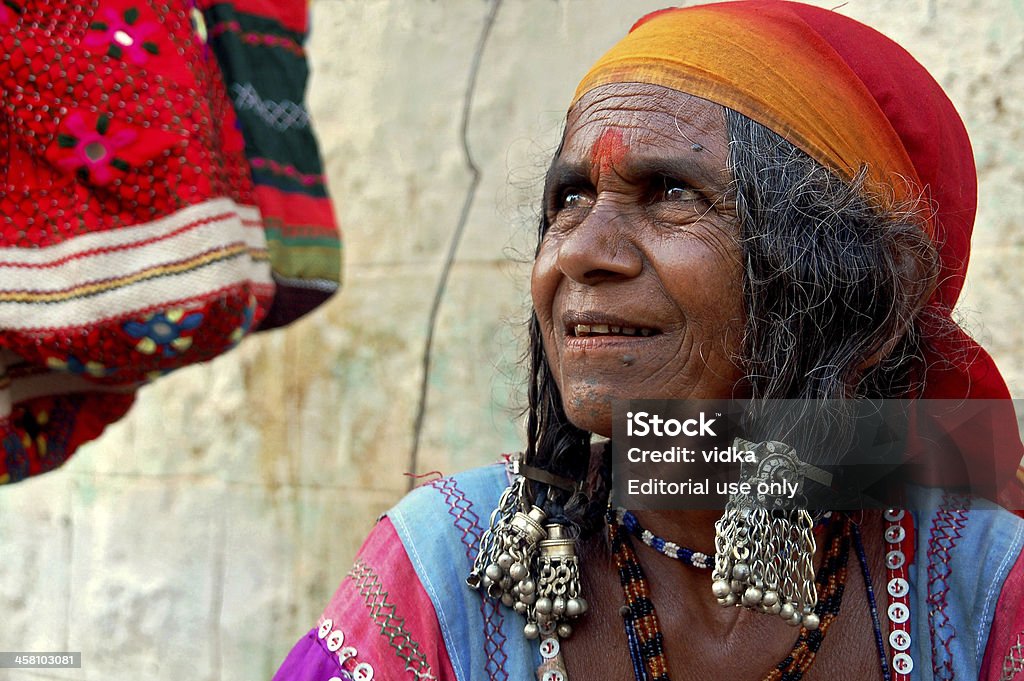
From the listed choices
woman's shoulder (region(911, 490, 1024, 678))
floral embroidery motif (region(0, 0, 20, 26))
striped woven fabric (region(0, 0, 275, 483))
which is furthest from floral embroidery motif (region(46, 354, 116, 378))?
woman's shoulder (region(911, 490, 1024, 678))

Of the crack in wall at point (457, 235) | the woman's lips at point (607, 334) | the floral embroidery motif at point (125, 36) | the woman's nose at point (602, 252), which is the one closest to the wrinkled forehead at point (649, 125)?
the woman's nose at point (602, 252)

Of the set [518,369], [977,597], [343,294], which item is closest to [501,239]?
[343,294]

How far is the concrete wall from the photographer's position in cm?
299

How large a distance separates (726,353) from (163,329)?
2.96 feet

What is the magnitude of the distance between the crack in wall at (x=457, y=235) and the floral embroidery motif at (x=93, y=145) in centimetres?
153

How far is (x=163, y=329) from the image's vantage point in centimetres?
164

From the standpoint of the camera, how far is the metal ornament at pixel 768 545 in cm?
149

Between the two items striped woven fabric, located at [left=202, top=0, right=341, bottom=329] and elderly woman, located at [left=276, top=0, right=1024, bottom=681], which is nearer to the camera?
elderly woman, located at [left=276, top=0, right=1024, bottom=681]

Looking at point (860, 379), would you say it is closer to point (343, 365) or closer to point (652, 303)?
point (652, 303)

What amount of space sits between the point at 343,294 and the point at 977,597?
7.09 ft

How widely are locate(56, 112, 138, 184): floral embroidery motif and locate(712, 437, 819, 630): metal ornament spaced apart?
3.55 ft

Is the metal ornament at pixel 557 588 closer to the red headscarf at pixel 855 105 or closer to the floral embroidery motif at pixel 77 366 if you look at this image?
the red headscarf at pixel 855 105

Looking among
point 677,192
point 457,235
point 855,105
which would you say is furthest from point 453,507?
point 457,235

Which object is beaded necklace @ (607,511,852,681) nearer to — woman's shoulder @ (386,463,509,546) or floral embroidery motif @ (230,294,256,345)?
woman's shoulder @ (386,463,509,546)
